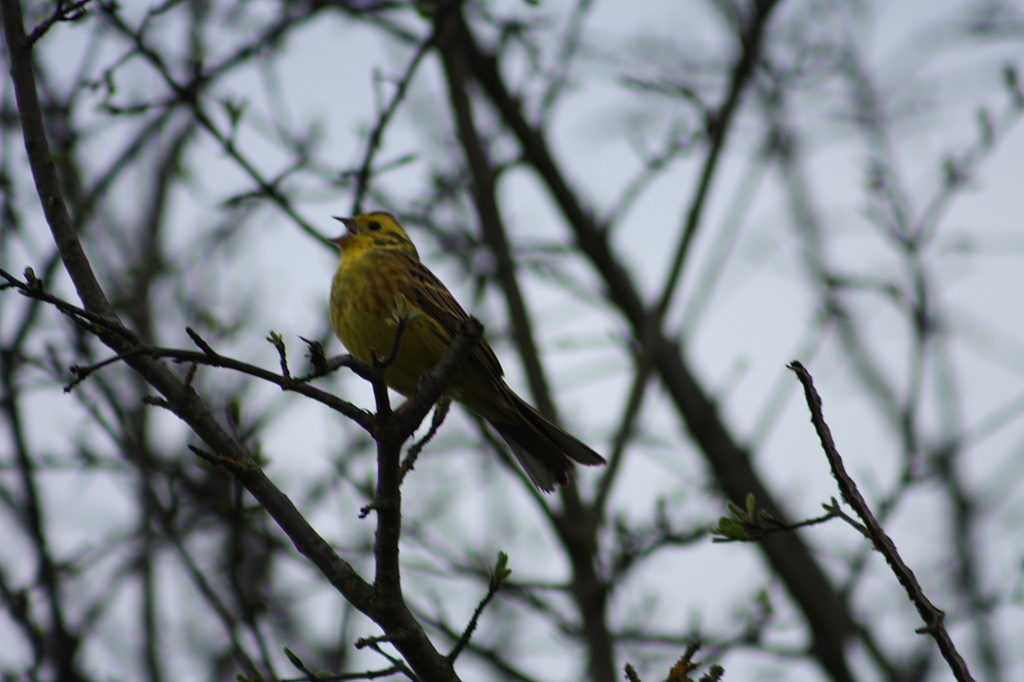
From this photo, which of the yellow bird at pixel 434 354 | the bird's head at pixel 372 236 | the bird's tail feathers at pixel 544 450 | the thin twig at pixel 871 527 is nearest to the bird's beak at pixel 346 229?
the bird's head at pixel 372 236

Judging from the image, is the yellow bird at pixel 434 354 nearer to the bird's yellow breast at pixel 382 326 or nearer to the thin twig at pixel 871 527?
the bird's yellow breast at pixel 382 326

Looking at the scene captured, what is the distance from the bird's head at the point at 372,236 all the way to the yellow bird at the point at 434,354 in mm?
691

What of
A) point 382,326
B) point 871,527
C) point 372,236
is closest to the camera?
point 871,527

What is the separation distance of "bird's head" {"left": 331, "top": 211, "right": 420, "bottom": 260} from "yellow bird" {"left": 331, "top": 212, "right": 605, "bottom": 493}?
2.27ft

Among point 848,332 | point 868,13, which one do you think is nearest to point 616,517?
point 848,332

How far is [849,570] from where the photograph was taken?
635 cm

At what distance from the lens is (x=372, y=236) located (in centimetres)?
611

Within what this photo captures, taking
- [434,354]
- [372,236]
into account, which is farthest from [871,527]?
[372,236]

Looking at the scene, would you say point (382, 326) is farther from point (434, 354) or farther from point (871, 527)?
point (871, 527)

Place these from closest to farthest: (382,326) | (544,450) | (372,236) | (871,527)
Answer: (871,527)
(382,326)
(544,450)
(372,236)

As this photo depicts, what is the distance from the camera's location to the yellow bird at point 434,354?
4781 mm

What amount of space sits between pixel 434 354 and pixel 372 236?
1550mm

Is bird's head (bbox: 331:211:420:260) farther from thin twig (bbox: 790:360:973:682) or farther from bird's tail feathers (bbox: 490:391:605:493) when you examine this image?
thin twig (bbox: 790:360:973:682)

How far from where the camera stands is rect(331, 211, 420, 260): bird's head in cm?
595
